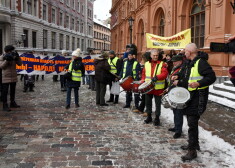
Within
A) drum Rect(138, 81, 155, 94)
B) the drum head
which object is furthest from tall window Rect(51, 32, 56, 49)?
the drum head

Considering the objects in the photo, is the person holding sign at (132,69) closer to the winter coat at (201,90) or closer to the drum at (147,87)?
the drum at (147,87)

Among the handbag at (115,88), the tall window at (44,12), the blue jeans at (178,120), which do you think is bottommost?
the blue jeans at (178,120)

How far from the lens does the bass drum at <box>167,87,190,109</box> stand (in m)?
4.02

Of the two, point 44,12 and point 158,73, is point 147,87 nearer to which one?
point 158,73

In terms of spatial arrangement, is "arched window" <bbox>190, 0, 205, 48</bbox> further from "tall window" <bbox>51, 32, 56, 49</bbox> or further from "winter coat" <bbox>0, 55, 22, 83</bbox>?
"tall window" <bbox>51, 32, 56, 49</bbox>

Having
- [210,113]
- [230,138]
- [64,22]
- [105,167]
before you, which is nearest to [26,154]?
[105,167]

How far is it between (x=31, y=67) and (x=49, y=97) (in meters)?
1.39

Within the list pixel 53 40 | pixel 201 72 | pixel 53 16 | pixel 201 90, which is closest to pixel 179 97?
pixel 201 90

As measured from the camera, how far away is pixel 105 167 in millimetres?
3695

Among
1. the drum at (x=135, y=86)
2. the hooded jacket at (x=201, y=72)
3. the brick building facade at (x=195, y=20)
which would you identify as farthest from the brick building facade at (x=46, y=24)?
the hooded jacket at (x=201, y=72)

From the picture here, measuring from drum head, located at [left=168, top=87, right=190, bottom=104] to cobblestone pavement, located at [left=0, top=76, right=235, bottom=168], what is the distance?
0.96m

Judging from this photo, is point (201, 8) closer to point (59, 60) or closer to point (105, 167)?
point (59, 60)

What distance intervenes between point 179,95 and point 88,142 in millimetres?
1959

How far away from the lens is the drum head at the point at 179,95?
4.03 meters
